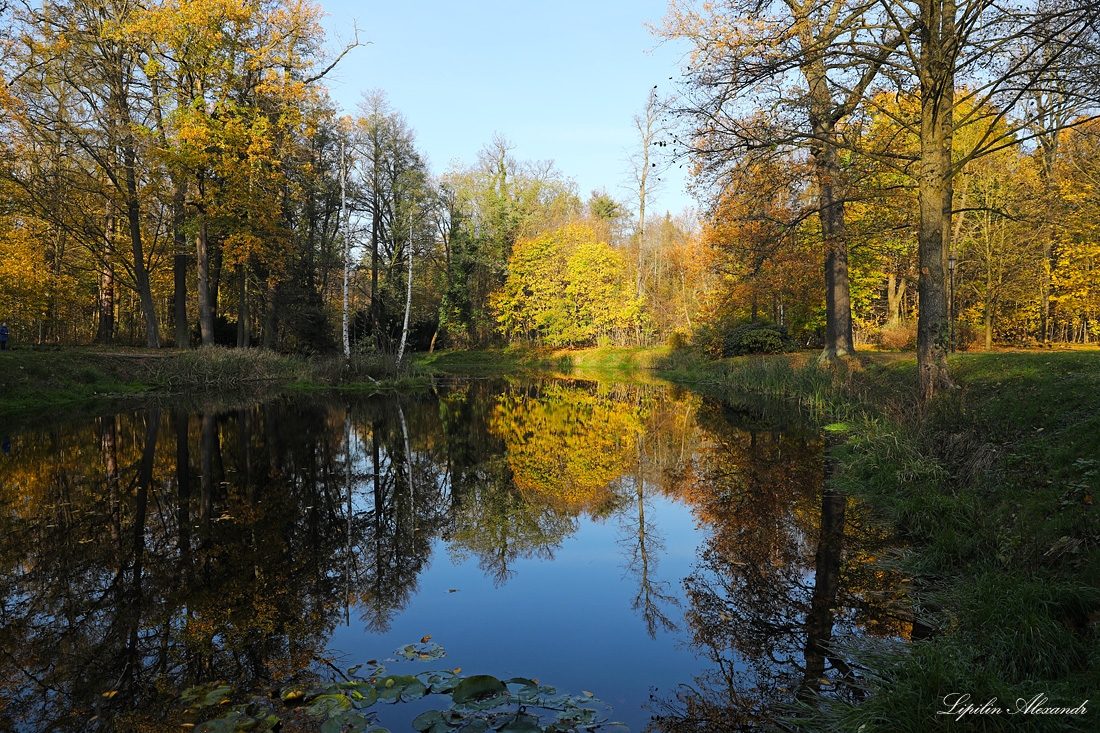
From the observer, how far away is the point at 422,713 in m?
2.92

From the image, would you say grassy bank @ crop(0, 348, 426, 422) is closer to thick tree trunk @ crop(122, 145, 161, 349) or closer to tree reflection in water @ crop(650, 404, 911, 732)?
thick tree trunk @ crop(122, 145, 161, 349)

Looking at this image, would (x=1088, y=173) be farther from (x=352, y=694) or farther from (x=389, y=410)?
(x=352, y=694)

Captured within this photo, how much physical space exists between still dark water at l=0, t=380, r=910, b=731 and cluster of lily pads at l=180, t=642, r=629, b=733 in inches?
5.6

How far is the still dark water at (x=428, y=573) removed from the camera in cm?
331

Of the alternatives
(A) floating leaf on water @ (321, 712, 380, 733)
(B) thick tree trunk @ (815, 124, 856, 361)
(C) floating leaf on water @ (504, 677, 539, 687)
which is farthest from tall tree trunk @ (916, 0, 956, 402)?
(A) floating leaf on water @ (321, 712, 380, 733)

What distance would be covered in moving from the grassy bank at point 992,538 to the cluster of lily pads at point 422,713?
1.23 m

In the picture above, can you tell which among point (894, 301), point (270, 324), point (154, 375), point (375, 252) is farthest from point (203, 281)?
point (894, 301)

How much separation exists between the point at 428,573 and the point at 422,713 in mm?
2181

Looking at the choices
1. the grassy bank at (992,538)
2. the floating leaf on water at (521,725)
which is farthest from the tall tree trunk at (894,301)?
the floating leaf on water at (521,725)

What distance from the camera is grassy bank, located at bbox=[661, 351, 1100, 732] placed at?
104 inches

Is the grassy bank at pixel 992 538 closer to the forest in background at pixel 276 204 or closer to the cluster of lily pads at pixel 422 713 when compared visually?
the cluster of lily pads at pixel 422 713

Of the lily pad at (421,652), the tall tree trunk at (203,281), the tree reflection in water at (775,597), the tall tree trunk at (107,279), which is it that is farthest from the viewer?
the tall tree trunk at (107,279)

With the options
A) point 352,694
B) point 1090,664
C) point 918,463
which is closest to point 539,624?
point 352,694

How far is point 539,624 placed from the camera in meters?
4.12
